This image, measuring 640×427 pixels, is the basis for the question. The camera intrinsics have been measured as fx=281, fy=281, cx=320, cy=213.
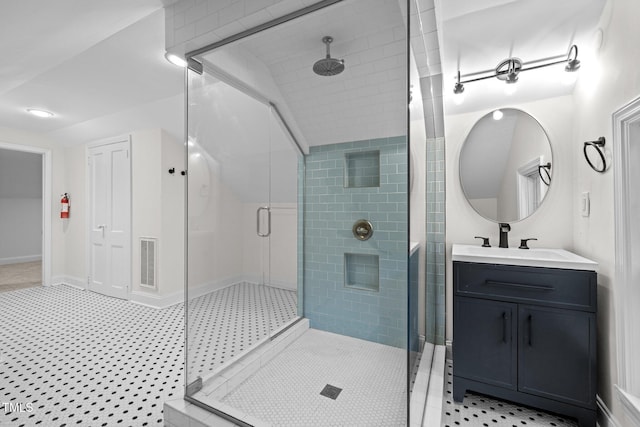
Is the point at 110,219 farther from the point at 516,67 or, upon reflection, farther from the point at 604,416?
the point at 604,416

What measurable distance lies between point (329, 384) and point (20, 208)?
28.3ft

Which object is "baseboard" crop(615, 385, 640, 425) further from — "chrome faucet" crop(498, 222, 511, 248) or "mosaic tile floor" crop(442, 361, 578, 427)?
"chrome faucet" crop(498, 222, 511, 248)

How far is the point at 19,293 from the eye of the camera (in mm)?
3951

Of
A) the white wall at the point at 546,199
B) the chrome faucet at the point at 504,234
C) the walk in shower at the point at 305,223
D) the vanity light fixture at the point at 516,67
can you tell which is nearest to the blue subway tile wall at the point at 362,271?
the walk in shower at the point at 305,223

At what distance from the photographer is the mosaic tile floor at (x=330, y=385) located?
1.52 metres

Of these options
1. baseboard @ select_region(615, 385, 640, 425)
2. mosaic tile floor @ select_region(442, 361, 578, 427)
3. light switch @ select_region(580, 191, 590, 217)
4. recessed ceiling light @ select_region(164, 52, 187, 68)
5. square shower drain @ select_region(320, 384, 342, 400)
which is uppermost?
recessed ceiling light @ select_region(164, 52, 187, 68)

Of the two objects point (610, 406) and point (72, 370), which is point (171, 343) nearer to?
point (72, 370)

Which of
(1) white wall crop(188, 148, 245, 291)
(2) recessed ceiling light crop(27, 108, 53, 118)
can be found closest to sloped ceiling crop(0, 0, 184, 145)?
(2) recessed ceiling light crop(27, 108, 53, 118)

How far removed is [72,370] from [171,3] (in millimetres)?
2545

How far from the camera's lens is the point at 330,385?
1782 mm

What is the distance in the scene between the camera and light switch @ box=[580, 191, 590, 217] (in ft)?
5.67

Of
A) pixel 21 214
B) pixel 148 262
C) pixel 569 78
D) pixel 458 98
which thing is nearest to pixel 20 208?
pixel 21 214

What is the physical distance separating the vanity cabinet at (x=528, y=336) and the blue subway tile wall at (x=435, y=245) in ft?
1.02

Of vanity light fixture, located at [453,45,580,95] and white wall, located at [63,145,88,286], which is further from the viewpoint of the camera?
white wall, located at [63,145,88,286]
